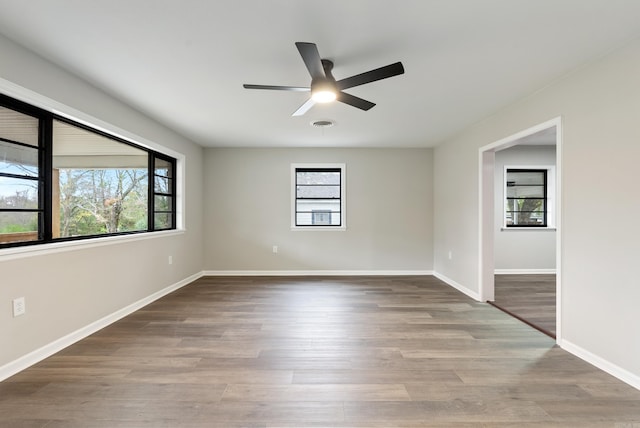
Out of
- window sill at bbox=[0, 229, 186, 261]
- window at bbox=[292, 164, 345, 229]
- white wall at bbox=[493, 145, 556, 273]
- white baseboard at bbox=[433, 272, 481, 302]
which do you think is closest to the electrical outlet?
window sill at bbox=[0, 229, 186, 261]

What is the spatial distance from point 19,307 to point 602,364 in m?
4.26

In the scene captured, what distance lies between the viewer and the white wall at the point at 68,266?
6.78 ft

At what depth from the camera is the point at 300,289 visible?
4344 mm

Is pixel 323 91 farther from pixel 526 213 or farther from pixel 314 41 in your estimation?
pixel 526 213

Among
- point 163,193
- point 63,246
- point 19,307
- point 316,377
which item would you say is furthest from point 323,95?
point 163,193

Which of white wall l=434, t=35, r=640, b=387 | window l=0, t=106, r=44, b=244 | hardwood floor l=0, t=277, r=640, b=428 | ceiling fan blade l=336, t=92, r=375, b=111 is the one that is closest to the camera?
hardwood floor l=0, t=277, r=640, b=428

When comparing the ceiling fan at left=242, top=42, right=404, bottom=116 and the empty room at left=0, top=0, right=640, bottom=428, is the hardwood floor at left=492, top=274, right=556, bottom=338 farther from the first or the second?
the ceiling fan at left=242, top=42, right=404, bottom=116

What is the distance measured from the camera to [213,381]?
202cm

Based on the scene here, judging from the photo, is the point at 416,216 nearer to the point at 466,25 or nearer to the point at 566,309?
the point at 566,309

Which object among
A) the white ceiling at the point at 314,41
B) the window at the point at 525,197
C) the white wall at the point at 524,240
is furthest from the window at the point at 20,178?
the window at the point at 525,197

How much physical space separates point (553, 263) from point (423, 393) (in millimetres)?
4937

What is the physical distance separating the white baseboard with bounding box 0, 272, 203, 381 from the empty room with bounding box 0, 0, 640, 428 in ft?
0.05

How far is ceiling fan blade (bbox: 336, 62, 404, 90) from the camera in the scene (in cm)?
192

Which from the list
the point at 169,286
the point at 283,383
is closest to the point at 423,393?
the point at 283,383
